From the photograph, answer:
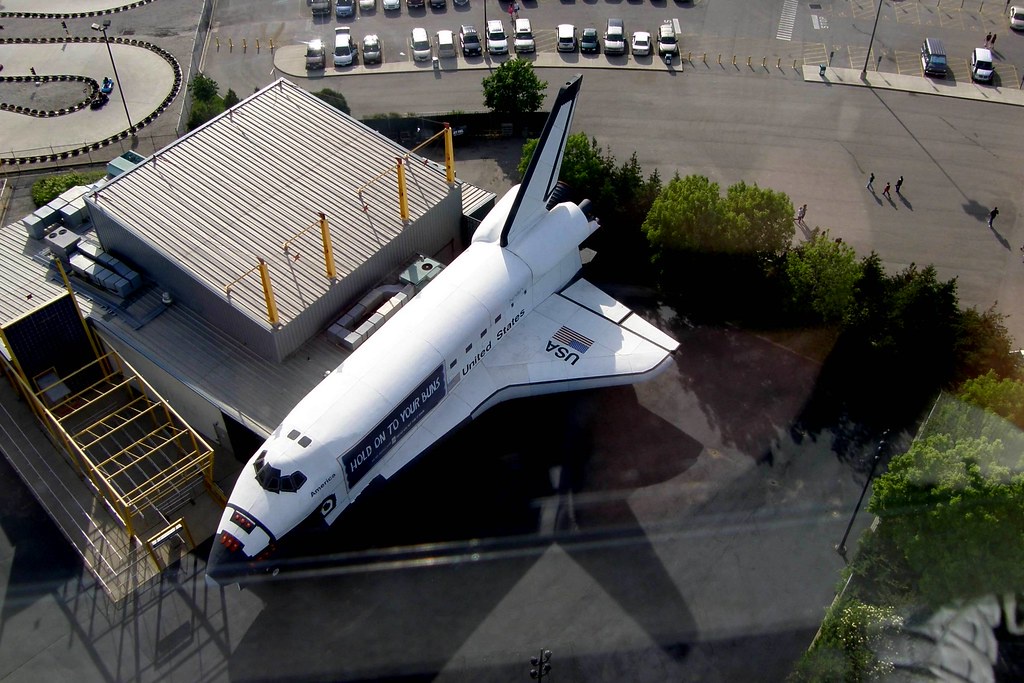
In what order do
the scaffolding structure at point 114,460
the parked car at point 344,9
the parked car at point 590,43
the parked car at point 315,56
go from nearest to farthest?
the scaffolding structure at point 114,460 → the parked car at point 315,56 → the parked car at point 590,43 → the parked car at point 344,9

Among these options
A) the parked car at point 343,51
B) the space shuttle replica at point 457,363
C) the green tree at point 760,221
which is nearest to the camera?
the space shuttle replica at point 457,363

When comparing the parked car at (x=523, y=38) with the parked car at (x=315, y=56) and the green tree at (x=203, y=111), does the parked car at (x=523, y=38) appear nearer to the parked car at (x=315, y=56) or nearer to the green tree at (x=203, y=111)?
the parked car at (x=315, y=56)

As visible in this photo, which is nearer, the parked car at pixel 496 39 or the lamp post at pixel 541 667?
the lamp post at pixel 541 667

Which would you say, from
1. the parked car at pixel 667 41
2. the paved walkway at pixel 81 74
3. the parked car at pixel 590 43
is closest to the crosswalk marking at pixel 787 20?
the parked car at pixel 667 41

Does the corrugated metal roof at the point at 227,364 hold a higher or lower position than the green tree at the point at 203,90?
lower

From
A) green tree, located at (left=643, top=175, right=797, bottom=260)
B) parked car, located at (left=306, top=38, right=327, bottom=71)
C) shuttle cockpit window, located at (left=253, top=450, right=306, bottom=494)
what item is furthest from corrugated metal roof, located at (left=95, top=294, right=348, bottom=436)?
parked car, located at (left=306, top=38, right=327, bottom=71)

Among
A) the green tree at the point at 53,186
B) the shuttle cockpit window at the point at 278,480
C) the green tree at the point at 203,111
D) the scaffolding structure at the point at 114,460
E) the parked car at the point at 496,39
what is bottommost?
the scaffolding structure at the point at 114,460

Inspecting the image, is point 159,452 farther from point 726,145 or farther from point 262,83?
point 726,145

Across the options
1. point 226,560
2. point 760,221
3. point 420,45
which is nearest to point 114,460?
point 226,560
